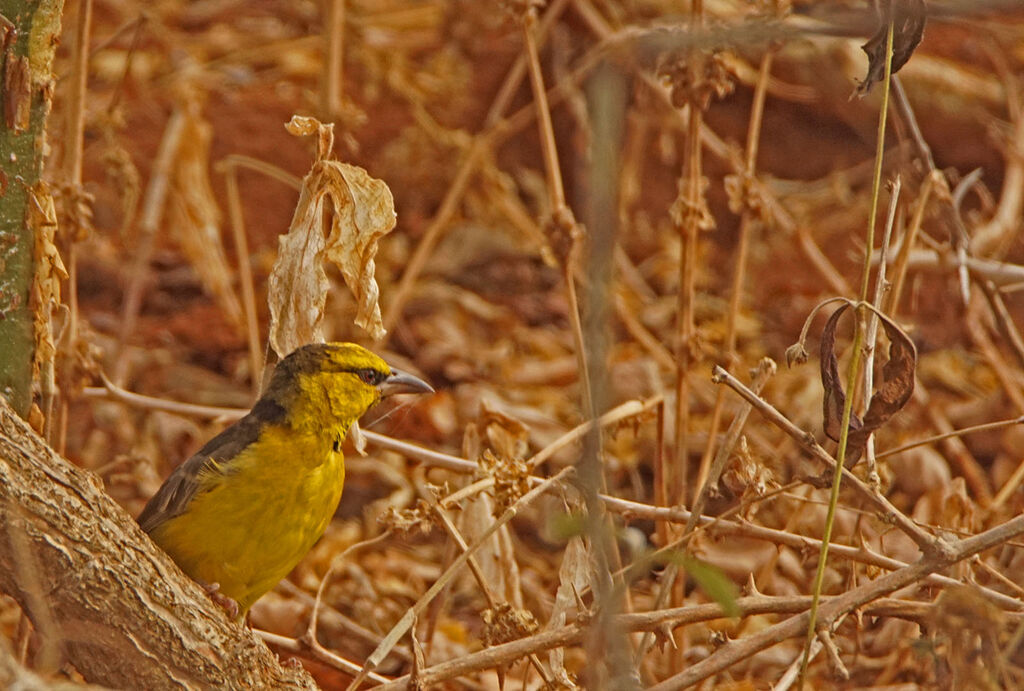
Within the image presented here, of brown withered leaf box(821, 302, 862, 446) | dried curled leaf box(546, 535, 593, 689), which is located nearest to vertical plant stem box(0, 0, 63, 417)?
dried curled leaf box(546, 535, 593, 689)

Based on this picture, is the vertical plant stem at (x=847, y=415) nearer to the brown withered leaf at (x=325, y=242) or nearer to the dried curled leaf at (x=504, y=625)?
the dried curled leaf at (x=504, y=625)

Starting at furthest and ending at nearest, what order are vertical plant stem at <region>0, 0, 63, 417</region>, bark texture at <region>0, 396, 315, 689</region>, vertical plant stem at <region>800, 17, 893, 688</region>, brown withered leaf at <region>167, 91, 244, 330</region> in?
brown withered leaf at <region>167, 91, 244, 330</region> → vertical plant stem at <region>0, 0, 63, 417</region> → bark texture at <region>0, 396, 315, 689</region> → vertical plant stem at <region>800, 17, 893, 688</region>

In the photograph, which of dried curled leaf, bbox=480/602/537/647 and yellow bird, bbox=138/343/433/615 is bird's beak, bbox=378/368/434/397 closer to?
yellow bird, bbox=138/343/433/615

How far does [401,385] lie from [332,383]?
25 centimetres

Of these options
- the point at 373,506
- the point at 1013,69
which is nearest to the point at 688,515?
the point at 373,506

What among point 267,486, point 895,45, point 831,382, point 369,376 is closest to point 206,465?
point 267,486

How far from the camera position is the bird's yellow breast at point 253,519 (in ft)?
11.5

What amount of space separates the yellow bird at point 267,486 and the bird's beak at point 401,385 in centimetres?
11

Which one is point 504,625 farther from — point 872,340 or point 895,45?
point 895,45

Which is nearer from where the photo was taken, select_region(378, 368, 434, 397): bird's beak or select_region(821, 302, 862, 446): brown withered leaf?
select_region(821, 302, 862, 446): brown withered leaf

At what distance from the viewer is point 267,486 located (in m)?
3.52

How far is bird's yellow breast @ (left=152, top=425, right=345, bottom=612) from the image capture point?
3498mm

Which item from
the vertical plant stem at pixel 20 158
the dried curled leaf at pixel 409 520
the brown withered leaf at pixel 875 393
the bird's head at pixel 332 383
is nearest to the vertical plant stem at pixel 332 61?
the bird's head at pixel 332 383

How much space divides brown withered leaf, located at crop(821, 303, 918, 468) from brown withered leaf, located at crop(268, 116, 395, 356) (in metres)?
1.07
